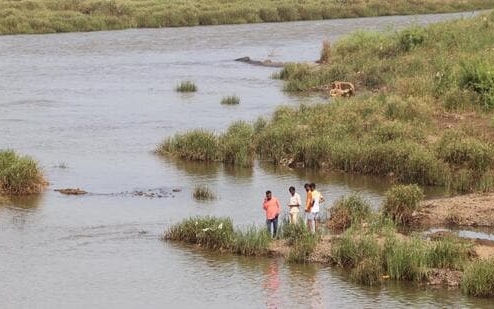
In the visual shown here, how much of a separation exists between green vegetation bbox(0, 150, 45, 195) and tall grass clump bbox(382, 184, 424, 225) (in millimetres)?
10485

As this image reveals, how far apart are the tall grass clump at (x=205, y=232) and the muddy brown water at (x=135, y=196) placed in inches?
13.9

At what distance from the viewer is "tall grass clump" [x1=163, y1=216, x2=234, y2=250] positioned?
972 inches

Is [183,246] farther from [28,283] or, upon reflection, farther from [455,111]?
[455,111]

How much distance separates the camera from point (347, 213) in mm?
26188

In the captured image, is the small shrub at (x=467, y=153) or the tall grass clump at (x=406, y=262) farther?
the small shrub at (x=467, y=153)

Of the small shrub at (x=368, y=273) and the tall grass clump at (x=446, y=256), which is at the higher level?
the tall grass clump at (x=446, y=256)

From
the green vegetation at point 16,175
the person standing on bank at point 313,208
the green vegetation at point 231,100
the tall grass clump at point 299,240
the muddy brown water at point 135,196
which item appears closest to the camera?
the muddy brown water at point 135,196

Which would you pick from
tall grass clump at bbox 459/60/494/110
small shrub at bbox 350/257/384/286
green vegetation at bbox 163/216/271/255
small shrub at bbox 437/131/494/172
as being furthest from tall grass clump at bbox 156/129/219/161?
small shrub at bbox 350/257/384/286

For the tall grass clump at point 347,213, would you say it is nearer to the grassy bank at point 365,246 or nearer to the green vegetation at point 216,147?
the grassy bank at point 365,246

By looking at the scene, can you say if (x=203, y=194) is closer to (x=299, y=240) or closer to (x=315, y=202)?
(x=315, y=202)

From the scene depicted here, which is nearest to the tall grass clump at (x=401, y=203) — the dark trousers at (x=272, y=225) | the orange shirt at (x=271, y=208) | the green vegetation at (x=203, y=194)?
the dark trousers at (x=272, y=225)

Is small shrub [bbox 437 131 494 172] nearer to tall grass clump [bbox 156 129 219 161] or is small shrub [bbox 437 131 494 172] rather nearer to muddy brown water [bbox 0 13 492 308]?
muddy brown water [bbox 0 13 492 308]

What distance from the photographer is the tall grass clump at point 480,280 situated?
2111cm

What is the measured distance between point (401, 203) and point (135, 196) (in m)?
8.28
